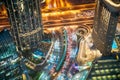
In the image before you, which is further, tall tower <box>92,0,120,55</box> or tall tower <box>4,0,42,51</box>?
tall tower <box>4,0,42,51</box>

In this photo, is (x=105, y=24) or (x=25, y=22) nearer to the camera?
(x=105, y=24)

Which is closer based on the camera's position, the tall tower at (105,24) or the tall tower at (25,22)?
the tall tower at (105,24)

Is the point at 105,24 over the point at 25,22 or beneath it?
beneath

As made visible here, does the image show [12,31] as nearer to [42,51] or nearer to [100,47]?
[42,51]

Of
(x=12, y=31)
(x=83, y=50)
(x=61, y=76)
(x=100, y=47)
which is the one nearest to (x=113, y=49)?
(x=100, y=47)
